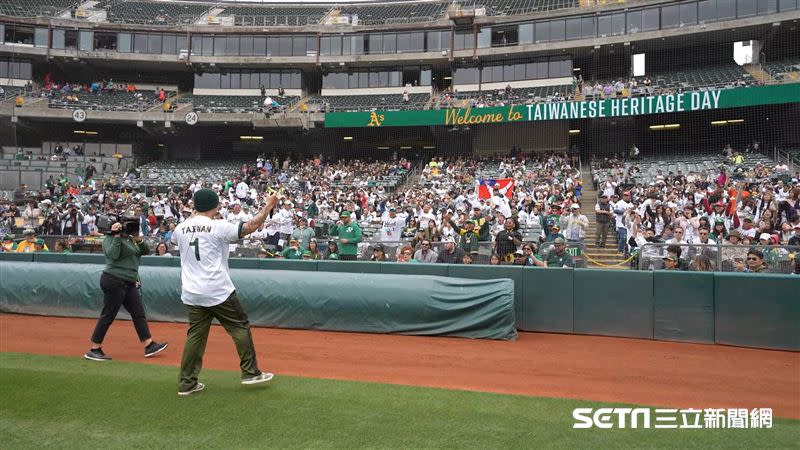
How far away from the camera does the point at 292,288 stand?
1007 centimetres

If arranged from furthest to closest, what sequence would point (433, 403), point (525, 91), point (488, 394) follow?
point (525, 91) → point (488, 394) → point (433, 403)

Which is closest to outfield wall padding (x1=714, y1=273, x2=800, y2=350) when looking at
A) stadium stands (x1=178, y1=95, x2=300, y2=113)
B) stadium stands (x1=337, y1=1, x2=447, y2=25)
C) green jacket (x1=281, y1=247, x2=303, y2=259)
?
green jacket (x1=281, y1=247, x2=303, y2=259)

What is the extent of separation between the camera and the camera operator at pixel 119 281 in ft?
24.1

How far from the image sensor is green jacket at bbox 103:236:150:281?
738 centimetres

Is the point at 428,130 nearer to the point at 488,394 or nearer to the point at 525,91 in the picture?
the point at 525,91

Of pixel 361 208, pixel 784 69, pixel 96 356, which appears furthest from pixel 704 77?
pixel 96 356

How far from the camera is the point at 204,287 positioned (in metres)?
5.56

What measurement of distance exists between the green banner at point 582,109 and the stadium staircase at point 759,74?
6.44ft

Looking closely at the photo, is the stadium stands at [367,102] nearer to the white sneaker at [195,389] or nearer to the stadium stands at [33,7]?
the stadium stands at [33,7]

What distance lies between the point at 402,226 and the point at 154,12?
34838 millimetres

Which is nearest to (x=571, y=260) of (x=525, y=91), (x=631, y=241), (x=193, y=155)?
(x=631, y=241)

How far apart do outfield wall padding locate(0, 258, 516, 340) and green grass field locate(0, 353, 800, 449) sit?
10.8 ft

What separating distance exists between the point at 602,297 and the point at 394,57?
2873 centimetres

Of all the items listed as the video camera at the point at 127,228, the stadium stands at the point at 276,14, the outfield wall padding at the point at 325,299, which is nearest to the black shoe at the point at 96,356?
the video camera at the point at 127,228
